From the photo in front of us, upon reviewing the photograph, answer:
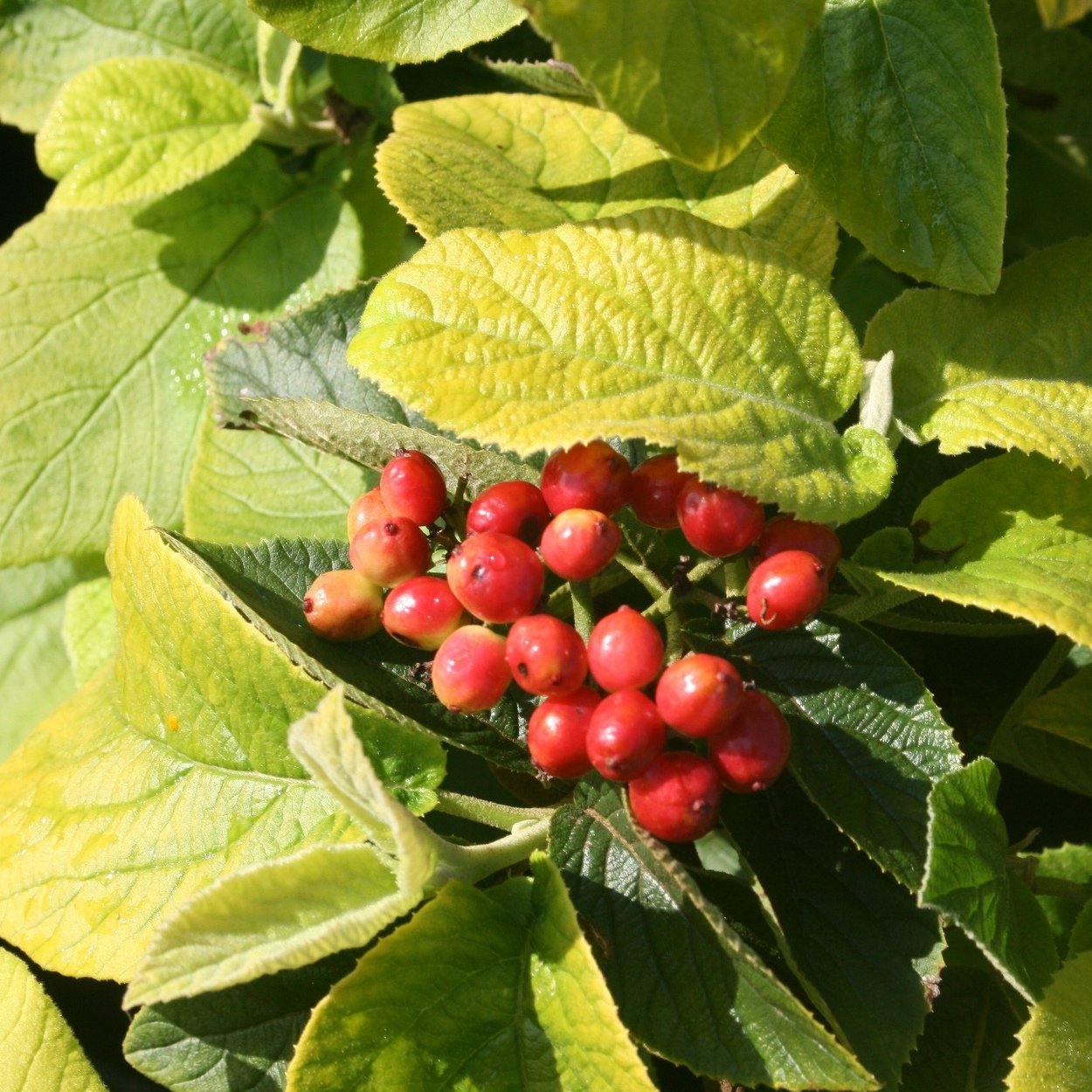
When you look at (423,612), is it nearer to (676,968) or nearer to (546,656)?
(546,656)

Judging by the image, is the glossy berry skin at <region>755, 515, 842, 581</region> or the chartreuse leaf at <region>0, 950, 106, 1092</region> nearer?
the glossy berry skin at <region>755, 515, 842, 581</region>

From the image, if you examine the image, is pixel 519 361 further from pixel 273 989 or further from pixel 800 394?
pixel 273 989

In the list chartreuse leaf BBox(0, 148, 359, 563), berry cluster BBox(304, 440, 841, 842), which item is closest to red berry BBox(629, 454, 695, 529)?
berry cluster BBox(304, 440, 841, 842)

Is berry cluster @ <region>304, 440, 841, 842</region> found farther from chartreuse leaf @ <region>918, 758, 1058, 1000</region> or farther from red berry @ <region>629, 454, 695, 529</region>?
chartreuse leaf @ <region>918, 758, 1058, 1000</region>

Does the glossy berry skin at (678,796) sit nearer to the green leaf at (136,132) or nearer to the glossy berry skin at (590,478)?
the glossy berry skin at (590,478)

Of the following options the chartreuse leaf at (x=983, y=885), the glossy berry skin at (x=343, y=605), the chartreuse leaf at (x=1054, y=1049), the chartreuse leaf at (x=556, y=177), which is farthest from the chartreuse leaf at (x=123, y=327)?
the chartreuse leaf at (x=1054, y=1049)

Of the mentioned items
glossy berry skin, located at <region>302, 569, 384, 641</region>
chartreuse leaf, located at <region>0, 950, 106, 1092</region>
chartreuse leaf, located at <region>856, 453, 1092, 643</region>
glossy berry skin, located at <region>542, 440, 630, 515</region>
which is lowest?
chartreuse leaf, located at <region>0, 950, 106, 1092</region>

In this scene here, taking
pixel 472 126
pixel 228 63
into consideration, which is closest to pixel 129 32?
pixel 228 63
